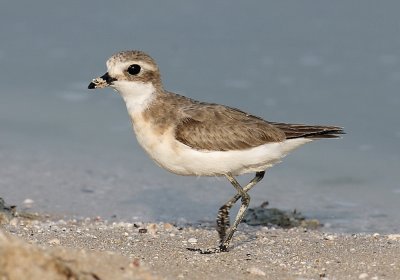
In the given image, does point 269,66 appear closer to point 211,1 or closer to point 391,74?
point 391,74

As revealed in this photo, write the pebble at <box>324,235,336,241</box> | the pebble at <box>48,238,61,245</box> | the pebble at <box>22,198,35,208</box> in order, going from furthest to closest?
the pebble at <box>22,198,35,208</box> < the pebble at <box>324,235,336,241</box> < the pebble at <box>48,238,61,245</box>

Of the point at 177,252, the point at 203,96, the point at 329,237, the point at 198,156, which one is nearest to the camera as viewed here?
the point at 177,252

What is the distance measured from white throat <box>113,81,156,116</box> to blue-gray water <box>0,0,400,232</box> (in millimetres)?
2609

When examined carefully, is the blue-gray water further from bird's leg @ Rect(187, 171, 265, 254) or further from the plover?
the plover

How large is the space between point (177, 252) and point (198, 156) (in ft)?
2.91

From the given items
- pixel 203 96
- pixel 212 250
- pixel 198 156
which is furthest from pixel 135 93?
Result: pixel 203 96

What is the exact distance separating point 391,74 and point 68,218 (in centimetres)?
695

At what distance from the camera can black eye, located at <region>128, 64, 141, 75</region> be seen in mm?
8984

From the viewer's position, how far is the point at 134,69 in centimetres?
900

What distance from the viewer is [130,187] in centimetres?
1231

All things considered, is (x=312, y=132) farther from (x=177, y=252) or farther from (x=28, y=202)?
(x=28, y=202)

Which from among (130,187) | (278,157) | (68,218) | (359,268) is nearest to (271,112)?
(130,187)

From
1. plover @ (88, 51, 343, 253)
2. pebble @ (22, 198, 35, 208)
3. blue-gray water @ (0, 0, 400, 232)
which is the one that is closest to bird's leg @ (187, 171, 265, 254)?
plover @ (88, 51, 343, 253)

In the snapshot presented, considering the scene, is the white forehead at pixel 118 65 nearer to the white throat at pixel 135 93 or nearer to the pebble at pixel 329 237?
the white throat at pixel 135 93
